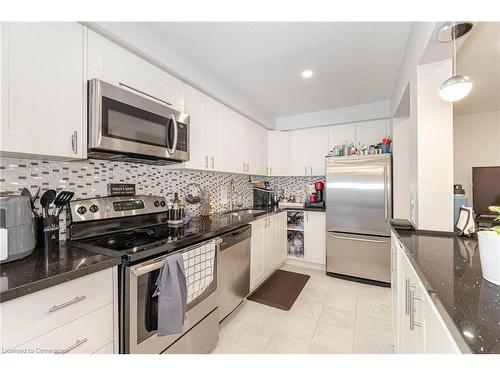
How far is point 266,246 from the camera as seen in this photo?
8.79 feet

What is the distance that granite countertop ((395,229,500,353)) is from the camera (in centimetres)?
47

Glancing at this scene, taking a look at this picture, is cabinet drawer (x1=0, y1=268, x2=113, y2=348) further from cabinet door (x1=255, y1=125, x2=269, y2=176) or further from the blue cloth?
cabinet door (x1=255, y1=125, x2=269, y2=176)

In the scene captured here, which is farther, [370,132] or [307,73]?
[370,132]

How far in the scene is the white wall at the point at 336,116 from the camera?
2934 mm

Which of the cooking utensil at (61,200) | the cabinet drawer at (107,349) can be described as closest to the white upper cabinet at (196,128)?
the cooking utensil at (61,200)

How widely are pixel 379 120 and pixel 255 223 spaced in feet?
7.53

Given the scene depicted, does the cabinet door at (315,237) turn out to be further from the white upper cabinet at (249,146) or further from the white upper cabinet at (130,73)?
the white upper cabinet at (130,73)

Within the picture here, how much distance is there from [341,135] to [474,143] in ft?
6.51

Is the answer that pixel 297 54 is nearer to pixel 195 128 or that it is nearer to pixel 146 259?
pixel 195 128

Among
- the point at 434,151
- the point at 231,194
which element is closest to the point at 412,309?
the point at 434,151

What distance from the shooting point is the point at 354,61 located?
197 cm

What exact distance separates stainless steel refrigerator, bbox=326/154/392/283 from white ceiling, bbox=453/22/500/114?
105cm
